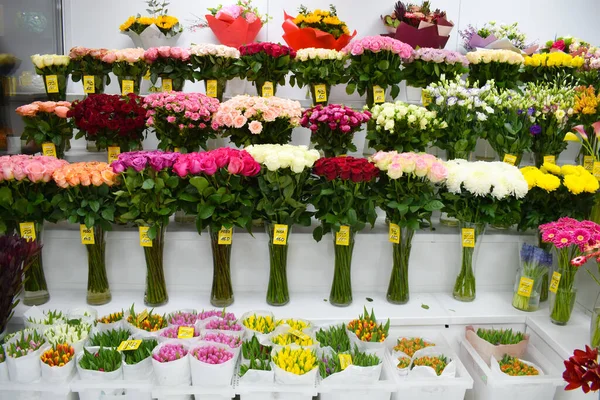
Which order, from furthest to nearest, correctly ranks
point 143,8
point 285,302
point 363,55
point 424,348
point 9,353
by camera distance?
point 143,8 < point 363,55 < point 285,302 < point 424,348 < point 9,353

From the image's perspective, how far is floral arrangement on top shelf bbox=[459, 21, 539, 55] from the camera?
11.1ft

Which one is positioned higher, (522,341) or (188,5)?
(188,5)

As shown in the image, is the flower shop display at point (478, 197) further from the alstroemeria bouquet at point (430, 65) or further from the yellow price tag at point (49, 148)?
the yellow price tag at point (49, 148)

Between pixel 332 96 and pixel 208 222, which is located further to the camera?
pixel 332 96

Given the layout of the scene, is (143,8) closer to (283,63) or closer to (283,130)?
(283,63)

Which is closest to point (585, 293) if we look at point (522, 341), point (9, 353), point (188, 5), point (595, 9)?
point (522, 341)

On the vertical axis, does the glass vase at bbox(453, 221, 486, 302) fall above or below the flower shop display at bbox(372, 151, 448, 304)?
below

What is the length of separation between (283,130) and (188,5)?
198cm

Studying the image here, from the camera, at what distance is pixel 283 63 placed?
2729mm

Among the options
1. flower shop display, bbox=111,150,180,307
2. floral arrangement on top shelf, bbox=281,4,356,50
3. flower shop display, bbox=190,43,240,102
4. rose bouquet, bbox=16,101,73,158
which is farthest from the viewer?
floral arrangement on top shelf, bbox=281,4,356,50

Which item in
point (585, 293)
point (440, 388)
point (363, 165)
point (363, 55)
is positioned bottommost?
point (440, 388)

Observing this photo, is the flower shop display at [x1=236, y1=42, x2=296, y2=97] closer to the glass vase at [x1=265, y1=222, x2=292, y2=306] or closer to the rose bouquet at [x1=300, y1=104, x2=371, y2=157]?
Answer: the rose bouquet at [x1=300, y1=104, x2=371, y2=157]

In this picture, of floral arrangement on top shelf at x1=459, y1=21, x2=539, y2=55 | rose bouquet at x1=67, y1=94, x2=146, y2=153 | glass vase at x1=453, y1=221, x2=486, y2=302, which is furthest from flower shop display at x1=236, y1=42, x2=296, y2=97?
floral arrangement on top shelf at x1=459, y1=21, x2=539, y2=55

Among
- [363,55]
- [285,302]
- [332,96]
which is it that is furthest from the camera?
[332,96]
